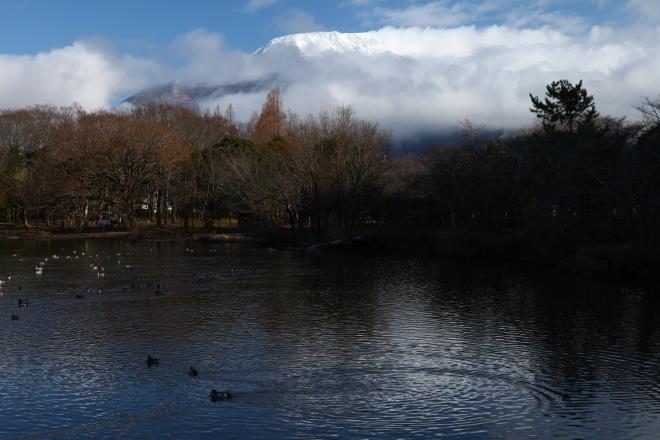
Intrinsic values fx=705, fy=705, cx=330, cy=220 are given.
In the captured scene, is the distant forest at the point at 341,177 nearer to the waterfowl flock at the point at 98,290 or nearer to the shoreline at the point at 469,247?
the shoreline at the point at 469,247

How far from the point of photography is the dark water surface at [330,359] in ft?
44.1

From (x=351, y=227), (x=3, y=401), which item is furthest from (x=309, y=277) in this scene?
(x=351, y=227)

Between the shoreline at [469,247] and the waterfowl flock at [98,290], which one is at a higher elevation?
the shoreline at [469,247]

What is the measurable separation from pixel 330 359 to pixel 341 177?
4421 cm

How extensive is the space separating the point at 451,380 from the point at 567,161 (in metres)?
30.0

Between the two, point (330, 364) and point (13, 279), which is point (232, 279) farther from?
point (330, 364)

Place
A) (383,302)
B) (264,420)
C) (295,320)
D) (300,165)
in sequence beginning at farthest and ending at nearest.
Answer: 1. (300,165)
2. (383,302)
3. (295,320)
4. (264,420)

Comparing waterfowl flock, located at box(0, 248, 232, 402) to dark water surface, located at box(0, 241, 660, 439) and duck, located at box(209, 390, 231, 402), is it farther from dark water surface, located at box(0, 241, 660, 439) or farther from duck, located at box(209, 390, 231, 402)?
dark water surface, located at box(0, 241, 660, 439)

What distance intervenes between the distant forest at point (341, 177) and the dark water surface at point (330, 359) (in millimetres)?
9753

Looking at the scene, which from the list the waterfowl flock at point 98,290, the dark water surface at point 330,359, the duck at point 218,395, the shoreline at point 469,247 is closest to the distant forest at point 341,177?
the shoreline at point 469,247

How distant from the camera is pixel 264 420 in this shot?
1345 centimetres

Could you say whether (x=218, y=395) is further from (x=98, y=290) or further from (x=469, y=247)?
(x=469, y=247)

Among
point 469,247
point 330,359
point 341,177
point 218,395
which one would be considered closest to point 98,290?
point 330,359

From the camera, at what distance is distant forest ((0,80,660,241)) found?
41.3 meters
